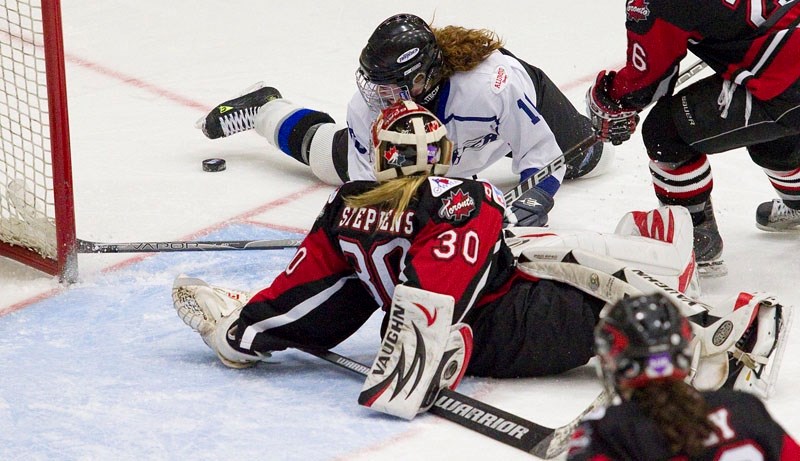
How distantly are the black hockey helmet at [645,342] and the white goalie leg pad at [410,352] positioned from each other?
0.92 meters

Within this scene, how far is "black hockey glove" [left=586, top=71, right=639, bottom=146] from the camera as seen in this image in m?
3.29

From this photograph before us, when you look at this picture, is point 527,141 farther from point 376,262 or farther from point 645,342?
point 645,342

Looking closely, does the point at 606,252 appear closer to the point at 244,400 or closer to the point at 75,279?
the point at 244,400

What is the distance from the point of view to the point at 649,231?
9.57 ft

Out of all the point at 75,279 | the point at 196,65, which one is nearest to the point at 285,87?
the point at 196,65

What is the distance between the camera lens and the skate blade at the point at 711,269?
130 inches

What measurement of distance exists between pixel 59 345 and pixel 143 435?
0.60 m

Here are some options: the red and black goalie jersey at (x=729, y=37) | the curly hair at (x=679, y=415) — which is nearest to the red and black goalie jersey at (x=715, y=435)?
the curly hair at (x=679, y=415)

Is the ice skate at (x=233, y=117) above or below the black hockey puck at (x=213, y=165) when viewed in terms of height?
above

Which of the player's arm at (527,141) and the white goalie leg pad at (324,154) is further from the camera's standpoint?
the white goalie leg pad at (324,154)

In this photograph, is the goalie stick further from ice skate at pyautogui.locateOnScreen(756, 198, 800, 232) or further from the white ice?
ice skate at pyautogui.locateOnScreen(756, 198, 800, 232)

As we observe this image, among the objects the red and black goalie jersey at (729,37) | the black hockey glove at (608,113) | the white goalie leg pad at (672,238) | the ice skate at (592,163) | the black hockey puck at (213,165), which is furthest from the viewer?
the black hockey puck at (213,165)

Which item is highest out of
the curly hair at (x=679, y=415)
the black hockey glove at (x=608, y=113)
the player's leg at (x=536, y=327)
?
→ the curly hair at (x=679, y=415)

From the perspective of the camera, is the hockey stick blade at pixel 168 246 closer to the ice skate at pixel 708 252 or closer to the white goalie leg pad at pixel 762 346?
A: the ice skate at pixel 708 252
